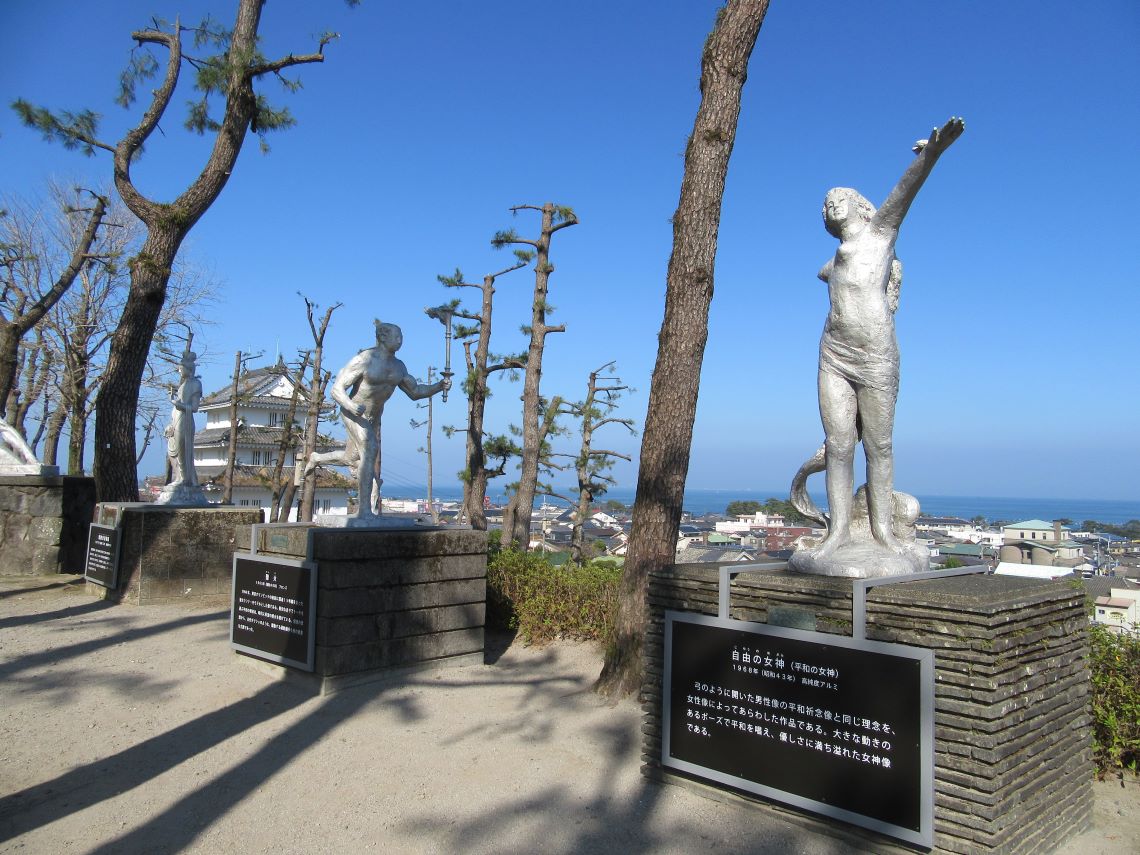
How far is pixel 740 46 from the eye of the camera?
7.23 m

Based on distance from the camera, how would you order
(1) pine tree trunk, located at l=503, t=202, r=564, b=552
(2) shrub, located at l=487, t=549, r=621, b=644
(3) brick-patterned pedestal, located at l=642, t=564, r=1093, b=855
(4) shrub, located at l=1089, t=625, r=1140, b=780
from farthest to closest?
1. (1) pine tree trunk, located at l=503, t=202, r=564, b=552
2. (2) shrub, located at l=487, t=549, r=621, b=644
3. (4) shrub, located at l=1089, t=625, r=1140, b=780
4. (3) brick-patterned pedestal, located at l=642, t=564, r=1093, b=855

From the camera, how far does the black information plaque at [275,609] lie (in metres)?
6.72

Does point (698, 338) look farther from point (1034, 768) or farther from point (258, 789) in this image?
point (258, 789)

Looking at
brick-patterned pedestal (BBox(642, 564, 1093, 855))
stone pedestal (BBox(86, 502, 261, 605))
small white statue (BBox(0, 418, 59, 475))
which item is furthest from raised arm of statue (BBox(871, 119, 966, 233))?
small white statue (BBox(0, 418, 59, 475))

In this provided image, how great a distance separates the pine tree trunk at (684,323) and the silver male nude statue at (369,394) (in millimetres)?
2495

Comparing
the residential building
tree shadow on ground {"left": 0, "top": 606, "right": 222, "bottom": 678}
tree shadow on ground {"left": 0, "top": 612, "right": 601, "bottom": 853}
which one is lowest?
tree shadow on ground {"left": 0, "top": 612, "right": 601, "bottom": 853}

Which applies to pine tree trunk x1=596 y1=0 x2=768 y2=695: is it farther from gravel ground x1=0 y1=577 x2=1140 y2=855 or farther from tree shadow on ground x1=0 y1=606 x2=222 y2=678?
tree shadow on ground x1=0 y1=606 x2=222 y2=678

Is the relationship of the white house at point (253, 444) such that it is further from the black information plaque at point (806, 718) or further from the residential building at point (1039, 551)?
the black information plaque at point (806, 718)

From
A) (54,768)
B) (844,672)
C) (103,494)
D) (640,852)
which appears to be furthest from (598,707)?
(103,494)

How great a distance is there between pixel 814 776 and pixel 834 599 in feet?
2.79

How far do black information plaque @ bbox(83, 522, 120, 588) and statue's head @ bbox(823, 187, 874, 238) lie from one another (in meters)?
9.47

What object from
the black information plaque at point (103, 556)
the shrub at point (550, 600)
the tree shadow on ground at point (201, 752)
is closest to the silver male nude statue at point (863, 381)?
the tree shadow on ground at point (201, 752)

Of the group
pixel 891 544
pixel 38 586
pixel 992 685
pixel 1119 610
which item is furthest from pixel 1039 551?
pixel 38 586

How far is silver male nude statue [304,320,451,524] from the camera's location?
25.9 feet
